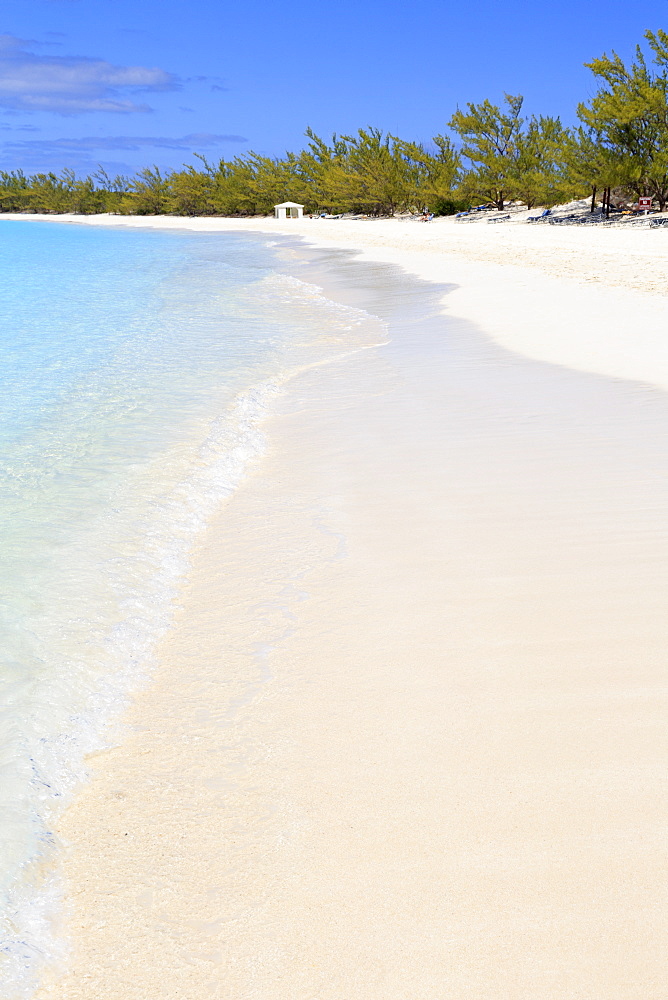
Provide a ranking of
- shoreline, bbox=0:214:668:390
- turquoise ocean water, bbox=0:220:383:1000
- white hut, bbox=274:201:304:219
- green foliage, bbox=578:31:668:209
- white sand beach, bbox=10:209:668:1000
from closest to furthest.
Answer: white sand beach, bbox=10:209:668:1000 < turquoise ocean water, bbox=0:220:383:1000 < shoreline, bbox=0:214:668:390 < green foliage, bbox=578:31:668:209 < white hut, bbox=274:201:304:219

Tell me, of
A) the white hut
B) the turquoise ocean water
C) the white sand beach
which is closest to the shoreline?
the turquoise ocean water

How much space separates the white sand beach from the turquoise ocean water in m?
Result: 0.12

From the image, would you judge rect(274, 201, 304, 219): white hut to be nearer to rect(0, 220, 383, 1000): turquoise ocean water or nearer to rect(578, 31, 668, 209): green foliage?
rect(578, 31, 668, 209): green foliage

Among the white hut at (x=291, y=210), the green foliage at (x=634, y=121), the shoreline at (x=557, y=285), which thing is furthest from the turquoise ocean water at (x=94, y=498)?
the white hut at (x=291, y=210)

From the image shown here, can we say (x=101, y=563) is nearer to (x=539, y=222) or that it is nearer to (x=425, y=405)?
(x=425, y=405)

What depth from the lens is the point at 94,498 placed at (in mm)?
4645

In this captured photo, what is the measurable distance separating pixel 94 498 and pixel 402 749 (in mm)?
2871

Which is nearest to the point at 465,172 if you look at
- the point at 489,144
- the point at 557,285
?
the point at 489,144

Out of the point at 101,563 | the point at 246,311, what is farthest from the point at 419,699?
the point at 246,311

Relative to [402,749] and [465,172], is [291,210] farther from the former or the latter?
[402,749]

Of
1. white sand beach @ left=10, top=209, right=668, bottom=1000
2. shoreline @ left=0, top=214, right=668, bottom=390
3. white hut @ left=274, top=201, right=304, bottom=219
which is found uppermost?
white hut @ left=274, top=201, right=304, bottom=219

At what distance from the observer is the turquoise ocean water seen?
2314 millimetres

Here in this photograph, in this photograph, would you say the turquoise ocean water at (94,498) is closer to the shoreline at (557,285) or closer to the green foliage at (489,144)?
the shoreline at (557,285)

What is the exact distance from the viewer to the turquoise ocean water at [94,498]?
2314mm
